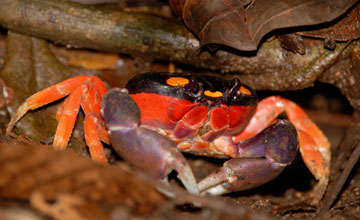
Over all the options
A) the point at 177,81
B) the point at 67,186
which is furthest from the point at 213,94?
the point at 67,186

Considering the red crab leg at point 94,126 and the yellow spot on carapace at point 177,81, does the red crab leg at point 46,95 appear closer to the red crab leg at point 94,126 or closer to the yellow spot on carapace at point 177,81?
the red crab leg at point 94,126

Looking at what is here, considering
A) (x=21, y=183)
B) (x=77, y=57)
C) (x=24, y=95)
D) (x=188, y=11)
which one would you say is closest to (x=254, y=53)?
(x=188, y=11)

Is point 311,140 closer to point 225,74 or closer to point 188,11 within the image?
point 225,74

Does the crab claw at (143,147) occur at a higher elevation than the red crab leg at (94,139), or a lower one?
higher

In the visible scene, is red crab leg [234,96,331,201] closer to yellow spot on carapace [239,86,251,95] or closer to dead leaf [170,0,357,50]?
yellow spot on carapace [239,86,251,95]

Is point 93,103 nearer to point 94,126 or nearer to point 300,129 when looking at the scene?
point 94,126

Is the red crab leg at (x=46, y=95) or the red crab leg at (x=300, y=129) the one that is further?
the red crab leg at (x=300, y=129)

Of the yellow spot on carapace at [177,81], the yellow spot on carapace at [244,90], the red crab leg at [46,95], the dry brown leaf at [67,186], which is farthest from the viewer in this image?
the red crab leg at [46,95]

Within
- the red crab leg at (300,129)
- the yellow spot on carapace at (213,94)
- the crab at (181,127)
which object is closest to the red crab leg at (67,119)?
the crab at (181,127)
